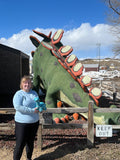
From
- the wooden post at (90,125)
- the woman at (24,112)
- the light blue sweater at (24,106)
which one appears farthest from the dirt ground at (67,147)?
the light blue sweater at (24,106)

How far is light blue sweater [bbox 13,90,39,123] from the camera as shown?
2.46 m

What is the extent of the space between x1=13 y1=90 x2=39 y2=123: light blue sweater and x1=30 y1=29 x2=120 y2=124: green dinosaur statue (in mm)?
2079

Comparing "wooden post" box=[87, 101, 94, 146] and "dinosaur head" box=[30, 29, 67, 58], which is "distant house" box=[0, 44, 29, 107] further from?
"wooden post" box=[87, 101, 94, 146]

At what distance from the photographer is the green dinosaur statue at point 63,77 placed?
4.35 meters

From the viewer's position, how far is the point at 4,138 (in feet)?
12.8

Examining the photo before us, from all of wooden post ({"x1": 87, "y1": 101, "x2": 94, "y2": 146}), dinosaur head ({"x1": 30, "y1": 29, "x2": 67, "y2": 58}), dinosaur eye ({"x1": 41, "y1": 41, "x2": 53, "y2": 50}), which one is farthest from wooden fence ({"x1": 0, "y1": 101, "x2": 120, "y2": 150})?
dinosaur eye ({"x1": 41, "y1": 41, "x2": 53, "y2": 50})

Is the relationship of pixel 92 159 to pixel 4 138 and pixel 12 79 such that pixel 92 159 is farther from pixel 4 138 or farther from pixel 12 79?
pixel 12 79

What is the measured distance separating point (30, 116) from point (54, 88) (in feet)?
8.65

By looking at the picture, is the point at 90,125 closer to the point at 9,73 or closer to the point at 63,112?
the point at 63,112

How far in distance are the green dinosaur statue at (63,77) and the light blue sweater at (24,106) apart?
81.8 inches

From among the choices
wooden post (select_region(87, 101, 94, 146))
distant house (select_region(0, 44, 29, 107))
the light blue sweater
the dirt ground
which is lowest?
the dirt ground

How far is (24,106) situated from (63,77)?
9.13 feet

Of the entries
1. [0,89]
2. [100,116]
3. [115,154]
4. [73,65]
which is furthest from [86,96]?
[0,89]

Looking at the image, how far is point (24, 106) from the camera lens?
97.3 inches
